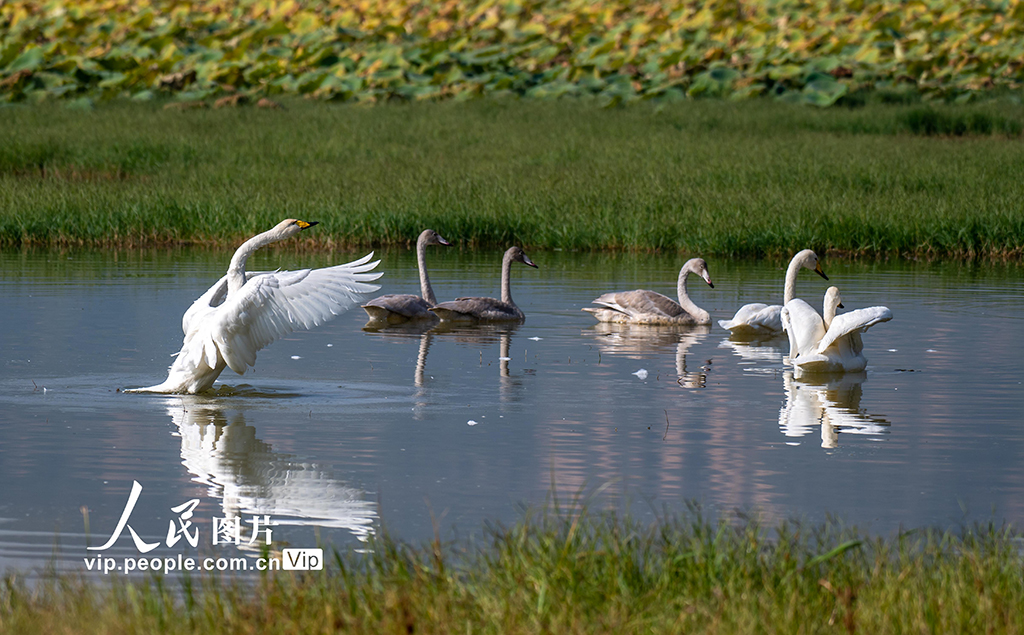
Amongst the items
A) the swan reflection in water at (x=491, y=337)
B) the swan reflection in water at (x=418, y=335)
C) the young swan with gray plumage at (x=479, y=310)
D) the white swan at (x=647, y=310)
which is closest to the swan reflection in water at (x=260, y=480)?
the swan reflection in water at (x=418, y=335)

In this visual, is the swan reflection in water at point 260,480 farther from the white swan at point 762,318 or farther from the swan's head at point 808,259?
the swan's head at point 808,259

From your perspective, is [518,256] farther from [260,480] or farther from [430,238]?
[260,480]

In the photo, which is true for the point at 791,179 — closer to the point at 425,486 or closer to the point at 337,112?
the point at 337,112

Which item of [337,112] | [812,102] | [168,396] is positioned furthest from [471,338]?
[812,102]

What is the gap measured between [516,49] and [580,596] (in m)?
48.1

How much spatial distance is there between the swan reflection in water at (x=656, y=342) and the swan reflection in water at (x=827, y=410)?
723mm

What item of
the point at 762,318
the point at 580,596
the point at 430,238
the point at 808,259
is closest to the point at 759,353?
the point at 762,318

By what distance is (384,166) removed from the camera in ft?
90.7

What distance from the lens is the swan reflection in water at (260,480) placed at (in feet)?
24.8

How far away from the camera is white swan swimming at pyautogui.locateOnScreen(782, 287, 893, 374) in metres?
11.9

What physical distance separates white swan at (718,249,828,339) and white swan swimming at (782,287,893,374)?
1.59 metres

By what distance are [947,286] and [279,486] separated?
36.6 feet

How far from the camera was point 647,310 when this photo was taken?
15.2m

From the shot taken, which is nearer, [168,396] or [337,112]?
[168,396]
